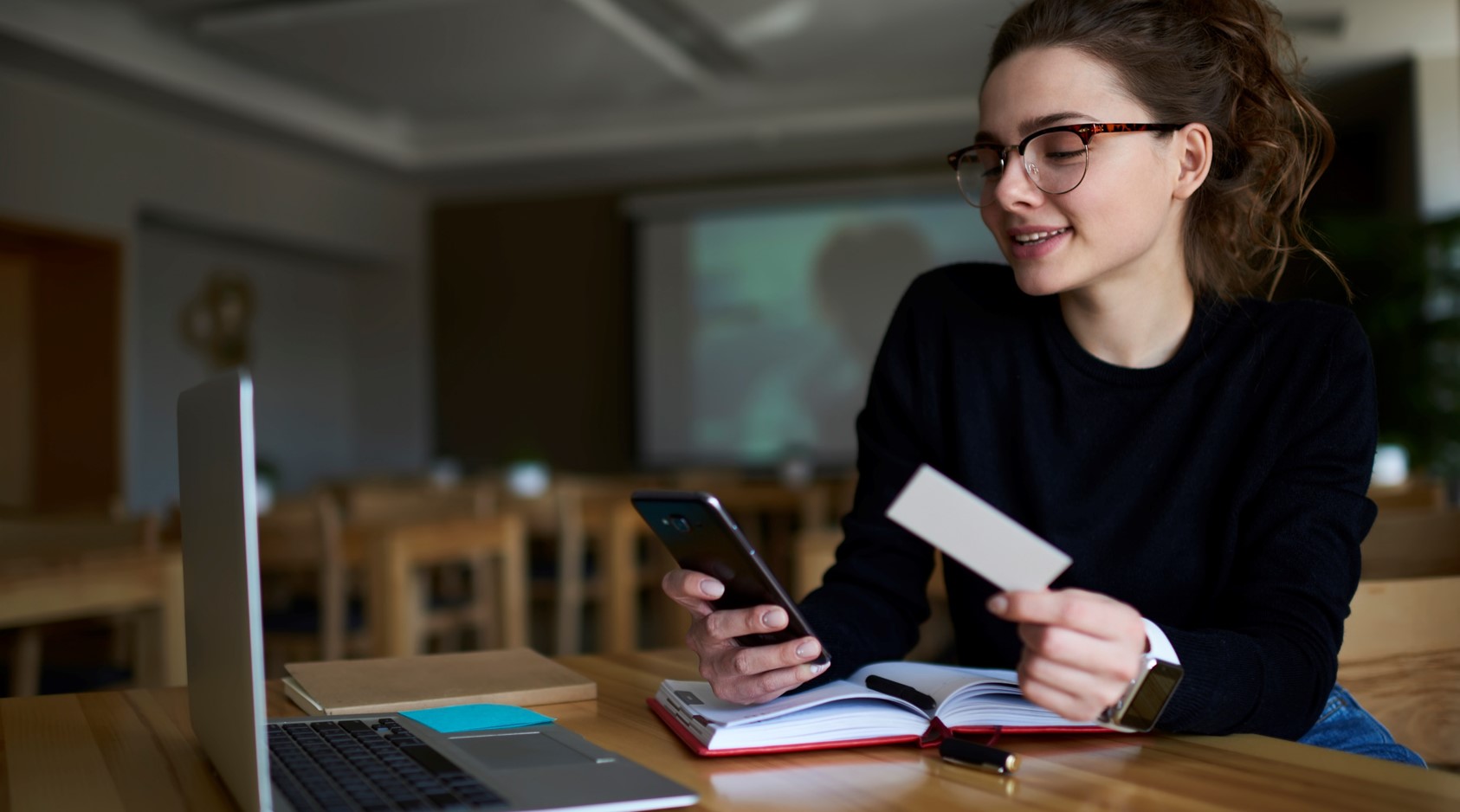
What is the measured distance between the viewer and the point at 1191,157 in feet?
3.70

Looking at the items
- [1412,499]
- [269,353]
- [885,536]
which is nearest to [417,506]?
[885,536]

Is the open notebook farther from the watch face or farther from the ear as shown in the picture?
the ear

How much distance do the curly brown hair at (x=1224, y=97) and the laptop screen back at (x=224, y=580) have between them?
0.77 m

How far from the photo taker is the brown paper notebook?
95 centimetres

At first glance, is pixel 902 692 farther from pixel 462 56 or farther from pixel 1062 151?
pixel 462 56

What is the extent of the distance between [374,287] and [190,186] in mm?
2049

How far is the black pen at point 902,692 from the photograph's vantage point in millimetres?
868

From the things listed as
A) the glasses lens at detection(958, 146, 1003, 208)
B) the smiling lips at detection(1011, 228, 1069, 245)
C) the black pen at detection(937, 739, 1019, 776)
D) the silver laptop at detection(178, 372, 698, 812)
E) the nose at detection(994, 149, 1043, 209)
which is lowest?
the black pen at detection(937, 739, 1019, 776)

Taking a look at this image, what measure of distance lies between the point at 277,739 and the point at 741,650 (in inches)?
12.8

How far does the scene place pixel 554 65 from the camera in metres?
6.02

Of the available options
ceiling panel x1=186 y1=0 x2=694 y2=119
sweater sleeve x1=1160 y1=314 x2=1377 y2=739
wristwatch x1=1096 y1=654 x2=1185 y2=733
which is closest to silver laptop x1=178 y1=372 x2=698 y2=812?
wristwatch x1=1096 y1=654 x2=1185 y2=733

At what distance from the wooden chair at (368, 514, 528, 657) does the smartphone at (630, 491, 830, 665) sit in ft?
3.49

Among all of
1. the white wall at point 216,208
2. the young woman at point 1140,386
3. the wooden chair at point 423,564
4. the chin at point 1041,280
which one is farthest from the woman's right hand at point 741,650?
the white wall at point 216,208

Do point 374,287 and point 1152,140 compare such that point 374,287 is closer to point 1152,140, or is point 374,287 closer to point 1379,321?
point 1379,321
